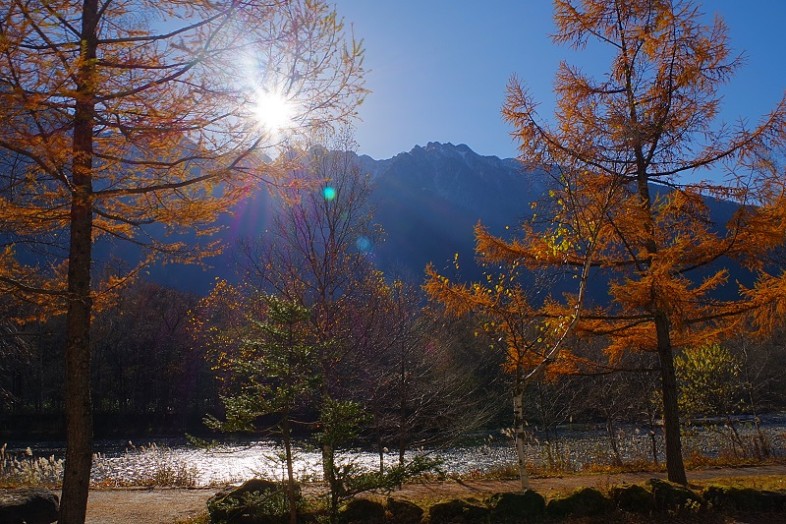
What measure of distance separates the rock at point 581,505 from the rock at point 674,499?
0.63m

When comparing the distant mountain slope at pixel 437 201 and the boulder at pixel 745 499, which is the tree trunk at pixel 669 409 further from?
the distant mountain slope at pixel 437 201

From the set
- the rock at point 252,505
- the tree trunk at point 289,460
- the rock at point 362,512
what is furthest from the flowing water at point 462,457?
the tree trunk at point 289,460

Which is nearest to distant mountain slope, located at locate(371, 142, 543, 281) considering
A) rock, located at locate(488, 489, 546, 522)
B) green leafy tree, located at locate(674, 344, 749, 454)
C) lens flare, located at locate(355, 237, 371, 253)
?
green leafy tree, located at locate(674, 344, 749, 454)

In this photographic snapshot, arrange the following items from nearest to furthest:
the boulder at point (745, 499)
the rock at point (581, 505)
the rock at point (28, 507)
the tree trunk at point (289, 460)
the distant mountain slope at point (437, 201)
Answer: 1. the tree trunk at point (289, 460)
2. the rock at point (581, 505)
3. the boulder at point (745, 499)
4. the rock at point (28, 507)
5. the distant mountain slope at point (437, 201)

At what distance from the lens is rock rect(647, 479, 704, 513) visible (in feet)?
24.1

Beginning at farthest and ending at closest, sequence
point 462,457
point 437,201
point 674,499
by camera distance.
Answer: point 437,201
point 462,457
point 674,499

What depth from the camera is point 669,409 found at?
29.9ft

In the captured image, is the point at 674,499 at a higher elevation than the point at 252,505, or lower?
lower

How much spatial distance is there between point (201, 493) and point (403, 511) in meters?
5.15

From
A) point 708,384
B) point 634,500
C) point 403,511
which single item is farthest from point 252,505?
point 708,384

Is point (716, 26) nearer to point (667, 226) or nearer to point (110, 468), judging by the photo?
point (667, 226)

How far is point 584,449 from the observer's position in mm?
20922

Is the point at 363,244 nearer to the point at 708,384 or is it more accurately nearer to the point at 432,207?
the point at 708,384

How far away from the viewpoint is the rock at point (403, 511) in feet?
23.5
